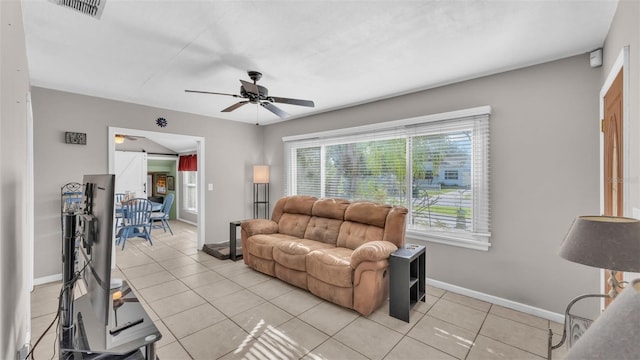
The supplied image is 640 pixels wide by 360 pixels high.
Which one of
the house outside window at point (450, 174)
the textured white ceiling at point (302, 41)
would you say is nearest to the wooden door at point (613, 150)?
the textured white ceiling at point (302, 41)

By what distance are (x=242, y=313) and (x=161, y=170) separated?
731cm

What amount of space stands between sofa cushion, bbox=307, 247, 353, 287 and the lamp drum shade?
1824mm

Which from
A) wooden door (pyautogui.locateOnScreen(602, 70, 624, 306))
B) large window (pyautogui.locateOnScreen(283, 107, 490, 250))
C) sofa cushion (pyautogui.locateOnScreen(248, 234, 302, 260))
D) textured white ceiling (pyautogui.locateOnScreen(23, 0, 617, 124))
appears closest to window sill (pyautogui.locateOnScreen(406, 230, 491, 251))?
large window (pyautogui.locateOnScreen(283, 107, 490, 250))

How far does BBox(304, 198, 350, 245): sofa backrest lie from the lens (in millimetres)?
3707

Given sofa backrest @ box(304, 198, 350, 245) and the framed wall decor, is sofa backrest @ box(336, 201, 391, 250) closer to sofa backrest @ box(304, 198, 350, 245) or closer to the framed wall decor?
sofa backrest @ box(304, 198, 350, 245)

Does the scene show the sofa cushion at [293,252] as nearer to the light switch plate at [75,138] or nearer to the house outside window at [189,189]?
the light switch plate at [75,138]

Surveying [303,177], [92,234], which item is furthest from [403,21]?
[303,177]

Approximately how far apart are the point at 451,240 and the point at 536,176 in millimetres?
1088

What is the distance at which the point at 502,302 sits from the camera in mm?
2926

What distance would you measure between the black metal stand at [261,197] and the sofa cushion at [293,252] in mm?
2291

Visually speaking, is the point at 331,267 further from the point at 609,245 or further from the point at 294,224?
the point at 609,245

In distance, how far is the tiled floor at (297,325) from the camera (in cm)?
221

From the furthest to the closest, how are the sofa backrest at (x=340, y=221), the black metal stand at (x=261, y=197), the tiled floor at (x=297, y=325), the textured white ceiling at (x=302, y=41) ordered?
the black metal stand at (x=261, y=197), the sofa backrest at (x=340, y=221), the tiled floor at (x=297, y=325), the textured white ceiling at (x=302, y=41)

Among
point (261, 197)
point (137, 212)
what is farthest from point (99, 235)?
point (137, 212)
